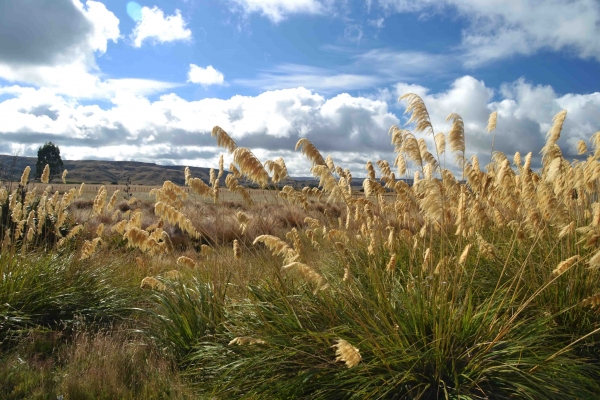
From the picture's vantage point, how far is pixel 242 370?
458cm

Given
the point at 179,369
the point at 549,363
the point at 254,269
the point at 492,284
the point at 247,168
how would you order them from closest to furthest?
1. the point at 549,363
2. the point at 247,168
3. the point at 179,369
4. the point at 492,284
5. the point at 254,269

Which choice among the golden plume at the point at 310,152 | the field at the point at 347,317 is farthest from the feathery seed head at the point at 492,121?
the golden plume at the point at 310,152

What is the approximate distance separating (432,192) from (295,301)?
1.96 meters

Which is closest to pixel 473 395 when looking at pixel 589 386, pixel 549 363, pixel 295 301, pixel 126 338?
pixel 549 363

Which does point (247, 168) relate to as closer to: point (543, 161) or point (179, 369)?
point (179, 369)

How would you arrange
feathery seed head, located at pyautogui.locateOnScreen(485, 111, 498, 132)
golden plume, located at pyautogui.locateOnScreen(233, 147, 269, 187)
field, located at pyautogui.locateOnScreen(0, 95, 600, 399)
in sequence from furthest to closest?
1. feathery seed head, located at pyautogui.locateOnScreen(485, 111, 498, 132)
2. golden plume, located at pyautogui.locateOnScreen(233, 147, 269, 187)
3. field, located at pyautogui.locateOnScreen(0, 95, 600, 399)

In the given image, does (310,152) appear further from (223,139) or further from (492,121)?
(492,121)

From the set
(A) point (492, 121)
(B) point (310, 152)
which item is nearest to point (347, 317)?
(B) point (310, 152)

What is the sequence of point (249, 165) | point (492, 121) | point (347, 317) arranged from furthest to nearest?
point (492, 121), point (249, 165), point (347, 317)

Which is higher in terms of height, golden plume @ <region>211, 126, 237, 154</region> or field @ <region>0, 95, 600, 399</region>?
golden plume @ <region>211, 126, 237, 154</region>

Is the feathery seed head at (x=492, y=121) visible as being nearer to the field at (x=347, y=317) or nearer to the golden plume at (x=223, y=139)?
the field at (x=347, y=317)

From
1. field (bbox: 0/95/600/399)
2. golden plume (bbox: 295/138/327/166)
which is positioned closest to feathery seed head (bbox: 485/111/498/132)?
field (bbox: 0/95/600/399)

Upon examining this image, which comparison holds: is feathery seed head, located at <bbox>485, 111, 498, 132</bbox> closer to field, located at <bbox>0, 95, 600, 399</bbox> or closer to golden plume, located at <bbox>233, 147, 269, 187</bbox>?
field, located at <bbox>0, 95, 600, 399</bbox>

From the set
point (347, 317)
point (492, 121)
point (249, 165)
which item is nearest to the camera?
point (347, 317)
